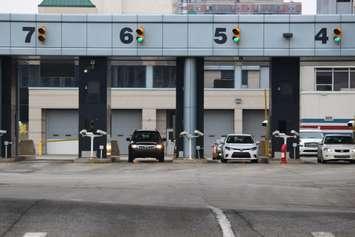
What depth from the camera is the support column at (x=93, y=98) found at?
136 ft

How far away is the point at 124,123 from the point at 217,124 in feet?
25.2

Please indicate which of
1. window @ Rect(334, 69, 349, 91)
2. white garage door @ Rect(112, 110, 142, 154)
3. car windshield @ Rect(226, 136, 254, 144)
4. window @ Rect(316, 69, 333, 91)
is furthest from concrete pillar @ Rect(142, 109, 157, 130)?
car windshield @ Rect(226, 136, 254, 144)

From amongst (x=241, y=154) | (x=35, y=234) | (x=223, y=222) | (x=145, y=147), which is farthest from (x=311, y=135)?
(x=35, y=234)

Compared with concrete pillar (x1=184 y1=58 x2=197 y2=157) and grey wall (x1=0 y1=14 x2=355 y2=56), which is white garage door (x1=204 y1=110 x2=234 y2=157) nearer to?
concrete pillar (x1=184 y1=58 x2=197 y2=157)

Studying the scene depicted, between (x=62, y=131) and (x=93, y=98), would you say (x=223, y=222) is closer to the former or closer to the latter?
(x=93, y=98)

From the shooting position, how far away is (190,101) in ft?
136

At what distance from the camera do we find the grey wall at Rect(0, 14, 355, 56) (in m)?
41.0

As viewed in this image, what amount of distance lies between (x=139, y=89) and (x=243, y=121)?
896cm

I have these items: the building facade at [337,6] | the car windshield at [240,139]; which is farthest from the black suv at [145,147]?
the building facade at [337,6]

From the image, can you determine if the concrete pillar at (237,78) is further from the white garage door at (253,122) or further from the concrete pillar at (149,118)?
the concrete pillar at (149,118)

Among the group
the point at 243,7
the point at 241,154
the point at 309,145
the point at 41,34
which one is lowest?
the point at 309,145

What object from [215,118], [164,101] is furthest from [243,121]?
[164,101]

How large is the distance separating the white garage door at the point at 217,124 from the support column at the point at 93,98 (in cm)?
2649

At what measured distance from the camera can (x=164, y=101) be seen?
224ft
